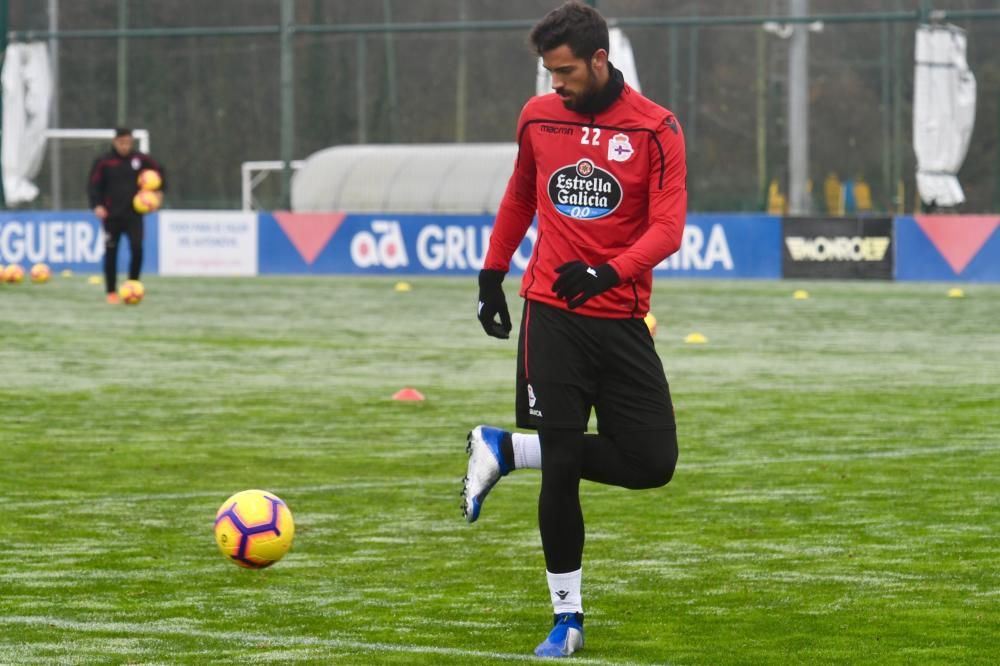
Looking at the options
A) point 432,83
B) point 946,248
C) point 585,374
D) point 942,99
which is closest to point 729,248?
point 946,248

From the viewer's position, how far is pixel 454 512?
919 centimetres

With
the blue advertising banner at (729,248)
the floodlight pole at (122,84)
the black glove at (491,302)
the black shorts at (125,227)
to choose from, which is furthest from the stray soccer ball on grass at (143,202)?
the floodlight pole at (122,84)

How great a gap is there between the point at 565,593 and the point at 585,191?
3.95ft

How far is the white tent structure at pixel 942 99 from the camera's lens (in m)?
34.0

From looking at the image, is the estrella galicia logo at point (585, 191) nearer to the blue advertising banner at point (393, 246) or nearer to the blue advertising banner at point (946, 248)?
the blue advertising banner at point (946, 248)

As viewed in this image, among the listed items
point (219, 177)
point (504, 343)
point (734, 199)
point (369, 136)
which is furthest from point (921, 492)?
point (219, 177)

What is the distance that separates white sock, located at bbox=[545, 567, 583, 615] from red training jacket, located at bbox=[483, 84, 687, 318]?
79 centimetres

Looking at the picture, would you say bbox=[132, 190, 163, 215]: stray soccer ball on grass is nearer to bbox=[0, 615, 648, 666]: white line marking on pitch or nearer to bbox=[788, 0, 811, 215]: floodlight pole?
bbox=[788, 0, 811, 215]: floodlight pole

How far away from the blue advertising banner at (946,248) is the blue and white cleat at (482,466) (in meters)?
23.7

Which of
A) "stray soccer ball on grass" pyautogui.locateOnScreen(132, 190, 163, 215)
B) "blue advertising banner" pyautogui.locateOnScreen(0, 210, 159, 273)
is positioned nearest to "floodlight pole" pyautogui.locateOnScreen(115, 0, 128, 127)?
"blue advertising banner" pyautogui.locateOnScreen(0, 210, 159, 273)

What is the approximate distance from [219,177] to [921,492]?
143ft

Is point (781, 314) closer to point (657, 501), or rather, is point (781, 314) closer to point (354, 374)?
point (354, 374)

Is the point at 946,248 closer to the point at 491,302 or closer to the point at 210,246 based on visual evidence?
the point at 210,246

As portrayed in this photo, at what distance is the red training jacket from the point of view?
631 centimetres
